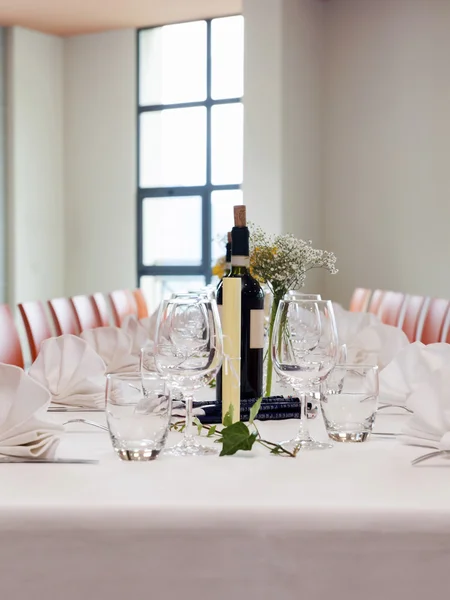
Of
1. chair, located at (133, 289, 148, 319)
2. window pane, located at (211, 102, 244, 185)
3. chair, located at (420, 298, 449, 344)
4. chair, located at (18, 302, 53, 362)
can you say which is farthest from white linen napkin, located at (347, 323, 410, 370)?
window pane, located at (211, 102, 244, 185)

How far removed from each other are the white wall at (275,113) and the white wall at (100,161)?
2.00 m

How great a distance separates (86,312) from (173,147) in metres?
4.94

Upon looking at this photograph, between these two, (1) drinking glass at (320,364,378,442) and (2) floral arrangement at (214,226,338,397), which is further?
(2) floral arrangement at (214,226,338,397)

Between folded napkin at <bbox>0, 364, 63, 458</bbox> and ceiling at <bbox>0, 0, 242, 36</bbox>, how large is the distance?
7.09 meters

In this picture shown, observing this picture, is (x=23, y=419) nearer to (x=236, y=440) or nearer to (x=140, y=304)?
(x=236, y=440)

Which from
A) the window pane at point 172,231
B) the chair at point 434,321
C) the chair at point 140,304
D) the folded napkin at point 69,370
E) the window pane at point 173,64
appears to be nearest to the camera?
the folded napkin at point 69,370

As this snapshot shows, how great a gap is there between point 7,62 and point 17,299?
2.41m

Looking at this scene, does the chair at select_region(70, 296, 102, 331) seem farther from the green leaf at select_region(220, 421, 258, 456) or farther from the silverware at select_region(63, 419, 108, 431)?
the green leaf at select_region(220, 421, 258, 456)

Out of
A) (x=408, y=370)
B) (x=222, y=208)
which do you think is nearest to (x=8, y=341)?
(x=408, y=370)

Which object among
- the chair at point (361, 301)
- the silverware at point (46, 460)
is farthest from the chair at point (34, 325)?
the chair at point (361, 301)

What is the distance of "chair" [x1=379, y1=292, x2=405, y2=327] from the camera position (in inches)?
168

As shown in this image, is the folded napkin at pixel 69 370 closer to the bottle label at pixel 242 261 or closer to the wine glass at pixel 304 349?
the bottle label at pixel 242 261

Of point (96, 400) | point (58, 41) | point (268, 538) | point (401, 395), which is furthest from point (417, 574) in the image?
point (58, 41)

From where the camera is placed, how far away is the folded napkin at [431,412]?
128 cm
